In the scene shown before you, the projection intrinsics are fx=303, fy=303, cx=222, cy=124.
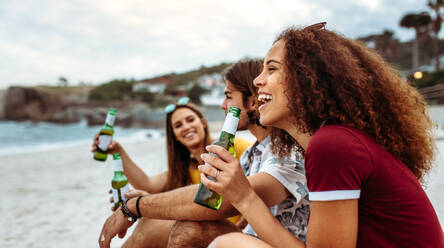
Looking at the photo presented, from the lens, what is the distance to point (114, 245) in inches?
132

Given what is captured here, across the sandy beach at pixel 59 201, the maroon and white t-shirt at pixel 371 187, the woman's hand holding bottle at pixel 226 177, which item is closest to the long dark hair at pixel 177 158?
the sandy beach at pixel 59 201

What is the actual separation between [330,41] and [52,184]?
7.57 metres

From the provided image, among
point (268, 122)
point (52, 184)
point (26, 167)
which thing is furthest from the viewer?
point (26, 167)

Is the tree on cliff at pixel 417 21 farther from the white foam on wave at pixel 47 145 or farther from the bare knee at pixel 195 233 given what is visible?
the bare knee at pixel 195 233

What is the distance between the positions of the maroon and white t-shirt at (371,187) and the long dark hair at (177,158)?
231cm

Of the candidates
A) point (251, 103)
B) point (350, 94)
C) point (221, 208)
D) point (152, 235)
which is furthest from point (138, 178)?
point (350, 94)

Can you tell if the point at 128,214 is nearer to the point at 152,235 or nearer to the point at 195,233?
the point at 152,235

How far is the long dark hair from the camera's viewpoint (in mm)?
3184

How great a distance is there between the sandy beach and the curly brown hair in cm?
81

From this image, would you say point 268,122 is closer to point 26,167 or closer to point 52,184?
point 52,184

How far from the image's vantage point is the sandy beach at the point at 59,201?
397cm

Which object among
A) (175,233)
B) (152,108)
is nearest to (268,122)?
(175,233)

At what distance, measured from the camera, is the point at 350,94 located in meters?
1.17

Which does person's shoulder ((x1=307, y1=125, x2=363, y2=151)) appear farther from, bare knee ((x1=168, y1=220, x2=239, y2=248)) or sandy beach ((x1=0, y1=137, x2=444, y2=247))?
sandy beach ((x1=0, y1=137, x2=444, y2=247))
